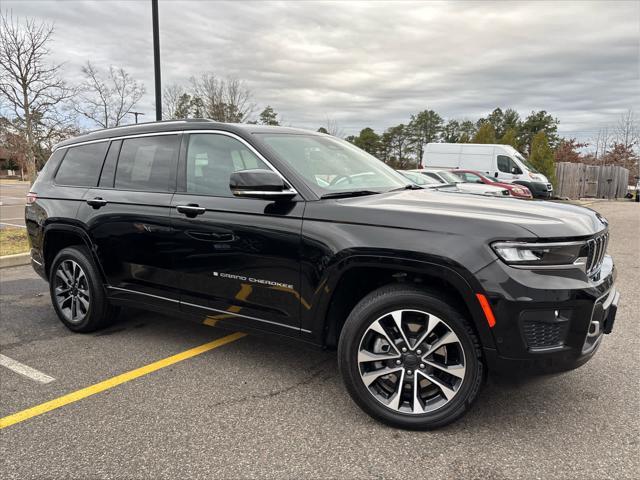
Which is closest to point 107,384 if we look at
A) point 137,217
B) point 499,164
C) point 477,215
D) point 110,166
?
point 137,217

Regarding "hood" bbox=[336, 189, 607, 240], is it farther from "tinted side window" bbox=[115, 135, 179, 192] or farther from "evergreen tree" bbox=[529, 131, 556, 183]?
"evergreen tree" bbox=[529, 131, 556, 183]

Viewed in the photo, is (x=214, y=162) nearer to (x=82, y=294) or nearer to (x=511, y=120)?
(x=82, y=294)

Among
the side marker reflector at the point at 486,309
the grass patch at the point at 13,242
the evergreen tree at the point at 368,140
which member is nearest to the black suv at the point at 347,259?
the side marker reflector at the point at 486,309

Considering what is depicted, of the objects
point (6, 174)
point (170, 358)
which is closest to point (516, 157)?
point (170, 358)

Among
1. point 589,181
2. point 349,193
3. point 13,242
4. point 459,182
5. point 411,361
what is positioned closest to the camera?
point 411,361

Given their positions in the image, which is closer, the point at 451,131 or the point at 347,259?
the point at 347,259

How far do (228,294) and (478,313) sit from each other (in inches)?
67.4

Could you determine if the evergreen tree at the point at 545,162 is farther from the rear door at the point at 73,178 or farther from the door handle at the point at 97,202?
the door handle at the point at 97,202

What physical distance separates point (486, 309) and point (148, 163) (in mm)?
2878

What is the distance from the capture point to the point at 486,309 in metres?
2.46

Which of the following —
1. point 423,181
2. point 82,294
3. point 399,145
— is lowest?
point 82,294

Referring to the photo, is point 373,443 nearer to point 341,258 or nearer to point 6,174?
point 341,258

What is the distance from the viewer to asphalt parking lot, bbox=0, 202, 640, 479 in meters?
2.41

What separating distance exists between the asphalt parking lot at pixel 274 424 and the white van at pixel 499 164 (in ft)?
57.5
